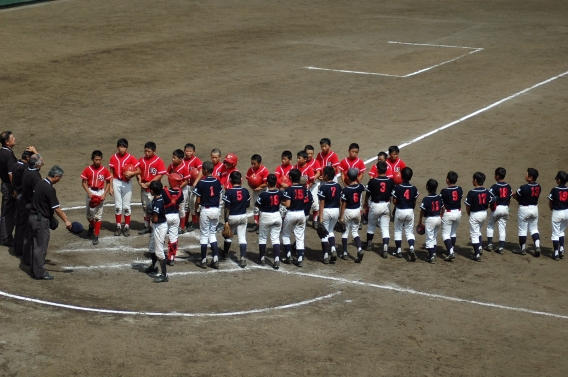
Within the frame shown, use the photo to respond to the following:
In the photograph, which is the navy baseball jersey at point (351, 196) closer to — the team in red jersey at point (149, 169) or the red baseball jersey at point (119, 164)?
the team in red jersey at point (149, 169)

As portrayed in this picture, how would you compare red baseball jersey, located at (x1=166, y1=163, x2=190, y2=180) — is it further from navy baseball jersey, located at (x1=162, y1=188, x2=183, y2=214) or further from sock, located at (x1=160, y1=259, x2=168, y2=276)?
sock, located at (x1=160, y1=259, x2=168, y2=276)

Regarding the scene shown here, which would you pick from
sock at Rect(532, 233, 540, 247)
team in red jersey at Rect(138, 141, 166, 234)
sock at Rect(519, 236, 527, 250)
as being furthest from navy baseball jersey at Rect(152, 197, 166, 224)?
sock at Rect(532, 233, 540, 247)

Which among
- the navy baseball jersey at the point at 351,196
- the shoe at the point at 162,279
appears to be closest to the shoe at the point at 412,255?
the navy baseball jersey at the point at 351,196

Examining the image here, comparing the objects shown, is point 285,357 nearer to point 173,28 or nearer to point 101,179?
point 101,179

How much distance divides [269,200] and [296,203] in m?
0.57

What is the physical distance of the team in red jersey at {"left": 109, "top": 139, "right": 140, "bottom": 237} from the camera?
16703 millimetres

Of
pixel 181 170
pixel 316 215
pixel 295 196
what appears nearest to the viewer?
pixel 295 196

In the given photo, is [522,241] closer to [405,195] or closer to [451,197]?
[451,197]

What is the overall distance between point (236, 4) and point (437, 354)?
3091 centimetres

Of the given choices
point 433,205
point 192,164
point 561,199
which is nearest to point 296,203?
point 433,205

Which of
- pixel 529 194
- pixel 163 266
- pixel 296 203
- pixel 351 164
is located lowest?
pixel 163 266

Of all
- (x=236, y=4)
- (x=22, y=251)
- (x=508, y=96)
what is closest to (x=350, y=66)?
(x=508, y=96)

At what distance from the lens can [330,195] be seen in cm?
1573

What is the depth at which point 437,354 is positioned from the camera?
12023 mm
